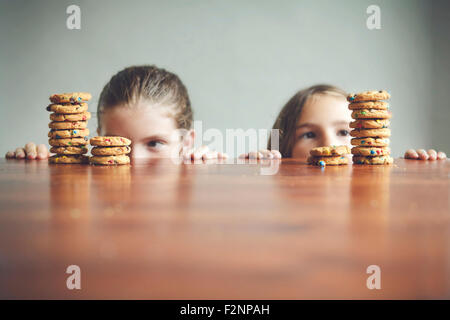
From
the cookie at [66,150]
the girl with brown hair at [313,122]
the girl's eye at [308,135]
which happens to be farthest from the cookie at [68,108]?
the girl's eye at [308,135]

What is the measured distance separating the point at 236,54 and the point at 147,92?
7.66 feet

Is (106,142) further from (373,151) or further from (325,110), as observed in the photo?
(325,110)

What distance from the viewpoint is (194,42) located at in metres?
4.07

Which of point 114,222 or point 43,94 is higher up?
point 43,94

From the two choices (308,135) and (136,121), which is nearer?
(136,121)

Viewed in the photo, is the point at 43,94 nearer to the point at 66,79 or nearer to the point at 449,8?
the point at 66,79

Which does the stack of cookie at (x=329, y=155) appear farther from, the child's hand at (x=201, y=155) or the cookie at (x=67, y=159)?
the cookie at (x=67, y=159)

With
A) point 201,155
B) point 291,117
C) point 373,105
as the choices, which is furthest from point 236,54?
point 373,105

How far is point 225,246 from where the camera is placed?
0.77ft

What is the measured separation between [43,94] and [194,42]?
1.72 m

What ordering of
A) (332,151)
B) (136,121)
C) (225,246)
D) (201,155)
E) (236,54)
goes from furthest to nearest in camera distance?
1. (236,54)
2. (136,121)
3. (201,155)
4. (332,151)
5. (225,246)

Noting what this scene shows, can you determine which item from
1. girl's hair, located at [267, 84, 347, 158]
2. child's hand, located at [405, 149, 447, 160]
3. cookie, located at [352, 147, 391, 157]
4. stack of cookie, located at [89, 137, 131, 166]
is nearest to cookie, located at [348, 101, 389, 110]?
cookie, located at [352, 147, 391, 157]

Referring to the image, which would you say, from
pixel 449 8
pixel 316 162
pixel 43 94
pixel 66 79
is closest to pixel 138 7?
pixel 66 79
